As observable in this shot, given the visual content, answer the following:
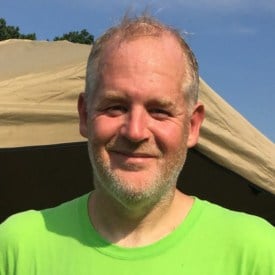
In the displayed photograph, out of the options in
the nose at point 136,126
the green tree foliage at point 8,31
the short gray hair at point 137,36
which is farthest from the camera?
the green tree foliage at point 8,31

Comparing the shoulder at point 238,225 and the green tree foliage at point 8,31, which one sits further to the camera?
the green tree foliage at point 8,31

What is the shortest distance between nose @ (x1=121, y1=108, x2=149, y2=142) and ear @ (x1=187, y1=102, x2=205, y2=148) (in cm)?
14

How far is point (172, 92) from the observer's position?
157cm

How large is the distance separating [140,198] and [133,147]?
0.36 ft

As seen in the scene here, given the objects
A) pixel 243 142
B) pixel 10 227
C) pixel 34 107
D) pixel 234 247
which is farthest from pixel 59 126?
pixel 234 247

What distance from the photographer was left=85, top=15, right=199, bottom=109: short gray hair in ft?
5.30

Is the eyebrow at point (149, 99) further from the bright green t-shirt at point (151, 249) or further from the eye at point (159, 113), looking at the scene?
the bright green t-shirt at point (151, 249)

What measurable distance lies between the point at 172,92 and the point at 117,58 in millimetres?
142

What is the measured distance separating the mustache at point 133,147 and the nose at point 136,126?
0.01 metres

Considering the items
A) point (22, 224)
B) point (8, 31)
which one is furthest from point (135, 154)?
point (8, 31)

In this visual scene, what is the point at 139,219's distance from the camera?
5.29 ft

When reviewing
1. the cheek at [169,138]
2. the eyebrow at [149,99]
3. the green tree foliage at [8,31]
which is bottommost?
the cheek at [169,138]

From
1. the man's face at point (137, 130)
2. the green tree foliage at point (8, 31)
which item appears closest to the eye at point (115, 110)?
the man's face at point (137, 130)

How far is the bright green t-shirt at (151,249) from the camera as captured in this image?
152cm
